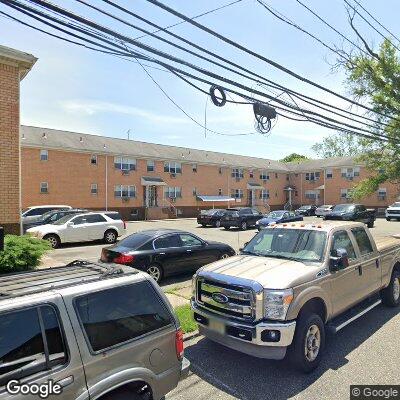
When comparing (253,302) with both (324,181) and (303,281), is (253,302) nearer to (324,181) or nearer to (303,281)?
(303,281)

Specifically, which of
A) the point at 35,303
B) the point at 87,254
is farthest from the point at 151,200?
the point at 35,303

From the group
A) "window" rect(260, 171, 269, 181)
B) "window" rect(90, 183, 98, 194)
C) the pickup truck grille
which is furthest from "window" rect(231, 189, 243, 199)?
the pickup truck grille

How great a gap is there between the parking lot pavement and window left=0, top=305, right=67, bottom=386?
2093 mm

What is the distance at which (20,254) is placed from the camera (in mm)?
8297

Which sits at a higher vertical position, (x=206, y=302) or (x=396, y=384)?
(x=206, y=302)

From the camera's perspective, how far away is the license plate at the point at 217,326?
4.90 meters

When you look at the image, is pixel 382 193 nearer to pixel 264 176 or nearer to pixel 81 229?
pixel 264 176

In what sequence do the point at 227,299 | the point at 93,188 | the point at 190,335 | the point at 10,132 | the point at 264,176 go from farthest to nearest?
the point at 264,176 → the point at 93,188 → the point at 10,132 → the point at 190,335 → the point at 227,299

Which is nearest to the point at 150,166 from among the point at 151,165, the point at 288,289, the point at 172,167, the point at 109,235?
the point at 151,165

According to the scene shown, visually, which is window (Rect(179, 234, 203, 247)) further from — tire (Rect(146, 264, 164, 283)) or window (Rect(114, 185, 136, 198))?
window (Rect(114, 185, 136, 198))

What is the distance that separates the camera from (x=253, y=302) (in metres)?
4.66

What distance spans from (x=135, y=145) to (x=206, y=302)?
36.0 metres

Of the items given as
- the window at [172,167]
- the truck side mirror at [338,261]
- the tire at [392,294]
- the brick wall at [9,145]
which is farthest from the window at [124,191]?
the truck side mirror at [338,261]

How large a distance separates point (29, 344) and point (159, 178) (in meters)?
36.7
